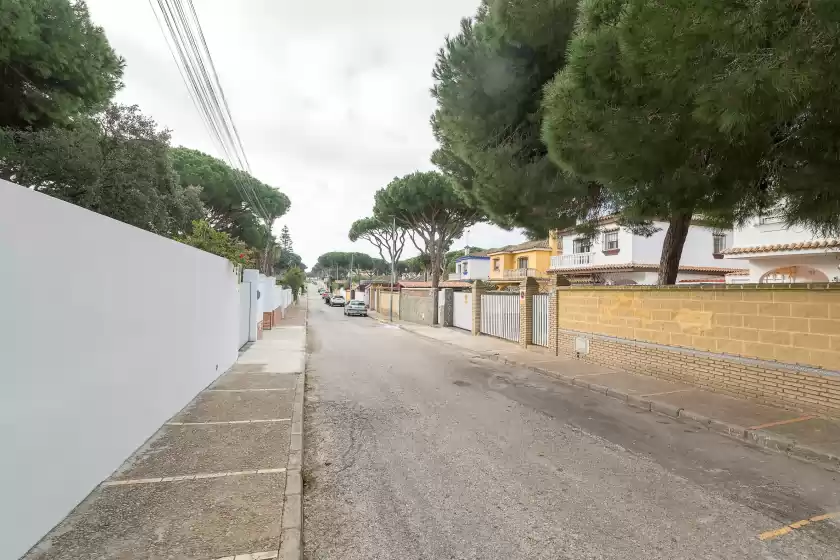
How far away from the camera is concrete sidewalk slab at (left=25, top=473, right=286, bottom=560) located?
2.68 metres

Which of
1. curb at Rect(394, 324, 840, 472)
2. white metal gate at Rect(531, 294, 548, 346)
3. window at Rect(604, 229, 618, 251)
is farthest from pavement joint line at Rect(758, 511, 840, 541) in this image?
window at Rect(604, 229, 618, 251)

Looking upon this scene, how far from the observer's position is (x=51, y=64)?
9.06 meters

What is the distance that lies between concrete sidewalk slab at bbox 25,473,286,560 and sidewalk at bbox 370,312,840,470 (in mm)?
5405

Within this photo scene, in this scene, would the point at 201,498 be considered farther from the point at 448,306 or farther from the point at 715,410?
the point at 448,306

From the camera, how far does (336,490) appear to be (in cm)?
367

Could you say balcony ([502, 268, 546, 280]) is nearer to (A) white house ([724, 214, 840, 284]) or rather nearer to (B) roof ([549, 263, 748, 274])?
(B) roof ([549, 263, 748, 274])

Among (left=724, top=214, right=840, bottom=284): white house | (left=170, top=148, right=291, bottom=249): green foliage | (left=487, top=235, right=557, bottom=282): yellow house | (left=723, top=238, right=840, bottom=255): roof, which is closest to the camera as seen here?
(left=723, top=238, right=840, bottom=255): roof

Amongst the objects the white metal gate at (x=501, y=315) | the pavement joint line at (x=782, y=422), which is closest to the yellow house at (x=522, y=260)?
the white metal gate at (x=501, y=315)

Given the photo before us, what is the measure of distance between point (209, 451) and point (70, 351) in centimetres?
185

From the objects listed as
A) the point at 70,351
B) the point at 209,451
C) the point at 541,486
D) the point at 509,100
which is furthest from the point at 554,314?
the point at 70,351

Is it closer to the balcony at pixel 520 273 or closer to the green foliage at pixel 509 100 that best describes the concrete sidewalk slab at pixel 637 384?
the green foliage at pixel 509 100

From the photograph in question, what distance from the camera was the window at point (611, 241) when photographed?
1008 inches

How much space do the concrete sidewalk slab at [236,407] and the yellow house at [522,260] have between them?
30.9 metres

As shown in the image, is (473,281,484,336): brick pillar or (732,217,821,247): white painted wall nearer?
(732,217,821,247): white painted wall
